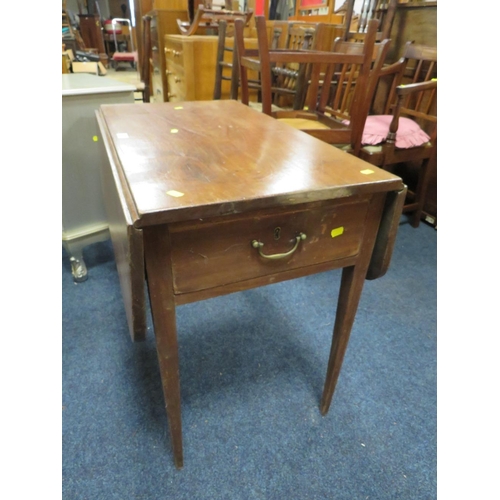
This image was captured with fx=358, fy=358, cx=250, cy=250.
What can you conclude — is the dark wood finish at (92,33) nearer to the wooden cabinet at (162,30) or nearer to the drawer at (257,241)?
the wooden cabinet at (162,30)

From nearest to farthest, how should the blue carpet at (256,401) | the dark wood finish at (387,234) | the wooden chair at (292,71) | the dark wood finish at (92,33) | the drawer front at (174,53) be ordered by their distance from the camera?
the dark wood finish at (387,234) < the blue carpet at (256,401) < the wooden chair at (292,71) < the drawer front at (174,53) < the dark wood finish at (92,33)

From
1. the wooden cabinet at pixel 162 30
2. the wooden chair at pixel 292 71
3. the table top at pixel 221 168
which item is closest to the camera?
the table top at pixel 221 168

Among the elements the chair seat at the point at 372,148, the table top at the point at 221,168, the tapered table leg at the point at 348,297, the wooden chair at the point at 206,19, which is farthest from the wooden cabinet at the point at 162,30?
the tapered table leg at the point at 348,297

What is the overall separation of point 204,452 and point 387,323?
0.89m

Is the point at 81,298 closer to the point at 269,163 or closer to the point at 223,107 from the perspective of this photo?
the point at 223,107

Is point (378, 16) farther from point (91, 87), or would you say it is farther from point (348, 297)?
point (348, 297)

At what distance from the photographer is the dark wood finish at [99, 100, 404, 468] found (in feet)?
1.91

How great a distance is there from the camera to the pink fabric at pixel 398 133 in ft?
5.87

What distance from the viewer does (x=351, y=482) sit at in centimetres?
96

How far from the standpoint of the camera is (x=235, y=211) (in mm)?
581

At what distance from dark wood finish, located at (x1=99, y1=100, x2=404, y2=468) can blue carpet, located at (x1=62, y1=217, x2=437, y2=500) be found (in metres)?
0.20

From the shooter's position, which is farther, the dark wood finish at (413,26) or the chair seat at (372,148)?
the dark wood finish at (413,26)

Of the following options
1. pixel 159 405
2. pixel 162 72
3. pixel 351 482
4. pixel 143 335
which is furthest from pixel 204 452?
pixel 162 72

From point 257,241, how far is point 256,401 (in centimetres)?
70
